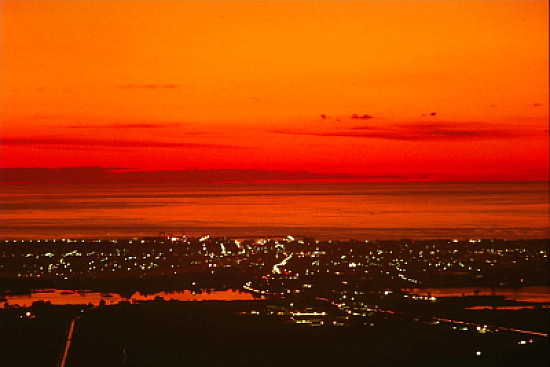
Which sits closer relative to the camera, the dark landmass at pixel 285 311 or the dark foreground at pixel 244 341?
the dark foreground at pixel 244 341

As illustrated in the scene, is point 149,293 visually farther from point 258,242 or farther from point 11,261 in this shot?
point 258,242

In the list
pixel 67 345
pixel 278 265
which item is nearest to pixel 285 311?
pixel 67 345

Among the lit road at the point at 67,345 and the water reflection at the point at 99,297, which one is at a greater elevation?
the water reflection at the point at 99,297

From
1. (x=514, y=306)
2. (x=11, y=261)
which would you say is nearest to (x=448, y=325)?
(x=514, y=306)

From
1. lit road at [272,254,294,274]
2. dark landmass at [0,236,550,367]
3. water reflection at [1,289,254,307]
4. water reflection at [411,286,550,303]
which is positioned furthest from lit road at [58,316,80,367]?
lit road at [272,254,294,274]

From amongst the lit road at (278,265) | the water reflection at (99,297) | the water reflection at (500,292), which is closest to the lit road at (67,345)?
the water reflection at (99,297)

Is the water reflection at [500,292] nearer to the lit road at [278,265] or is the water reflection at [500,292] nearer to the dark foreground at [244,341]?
the dark foreground at [244,341]

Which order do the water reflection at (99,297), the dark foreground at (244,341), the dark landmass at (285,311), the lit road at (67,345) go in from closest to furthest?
the lit road at (67,345)
the dark foreground at (244,341)
the dark landmass at (285,311)
the water reflection at (99,297)

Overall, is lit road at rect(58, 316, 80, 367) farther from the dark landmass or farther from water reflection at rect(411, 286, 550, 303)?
water reflection at rect(411, 286, 550, 303)
